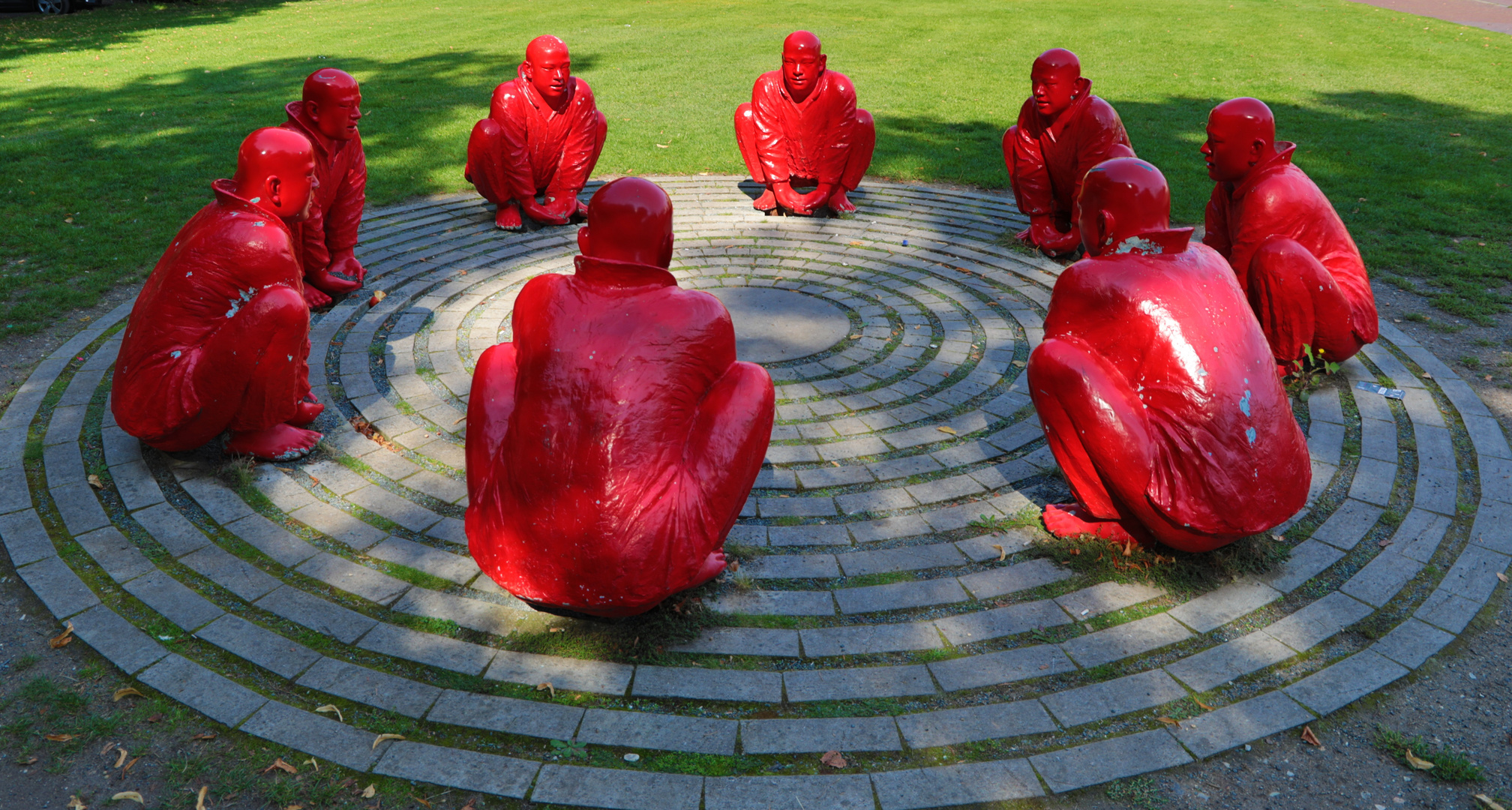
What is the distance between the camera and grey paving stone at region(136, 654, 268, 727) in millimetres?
3611

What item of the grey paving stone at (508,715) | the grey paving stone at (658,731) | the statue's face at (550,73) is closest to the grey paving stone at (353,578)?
the grey paving stone at (508,715)

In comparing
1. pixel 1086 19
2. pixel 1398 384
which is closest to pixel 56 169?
pixel 1398 384

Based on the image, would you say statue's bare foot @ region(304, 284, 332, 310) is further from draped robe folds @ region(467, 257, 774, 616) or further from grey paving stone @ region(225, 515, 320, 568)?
draped robe folds @ region(467, 257, 774, 616)

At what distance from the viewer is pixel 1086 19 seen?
75.5ft

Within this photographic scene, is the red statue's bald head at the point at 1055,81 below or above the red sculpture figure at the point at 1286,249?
above

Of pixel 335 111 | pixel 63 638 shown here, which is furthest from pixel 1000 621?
pixel 335 111

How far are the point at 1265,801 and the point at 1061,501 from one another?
6.44 ft

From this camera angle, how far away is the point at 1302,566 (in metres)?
4.49

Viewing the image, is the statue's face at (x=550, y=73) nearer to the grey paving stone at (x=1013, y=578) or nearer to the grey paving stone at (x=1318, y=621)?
the grey paving stone at (x=1013, y=578)

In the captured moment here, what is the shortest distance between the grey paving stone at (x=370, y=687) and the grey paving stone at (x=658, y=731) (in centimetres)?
66

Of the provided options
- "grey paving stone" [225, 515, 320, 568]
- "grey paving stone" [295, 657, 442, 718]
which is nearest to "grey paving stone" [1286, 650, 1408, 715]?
"grey paving stone" [295, 657, 442, 718]

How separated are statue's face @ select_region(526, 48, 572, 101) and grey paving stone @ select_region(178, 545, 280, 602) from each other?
19.0 ft

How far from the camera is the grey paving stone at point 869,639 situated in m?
3.97

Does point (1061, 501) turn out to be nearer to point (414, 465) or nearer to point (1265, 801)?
point (1265, 801)
